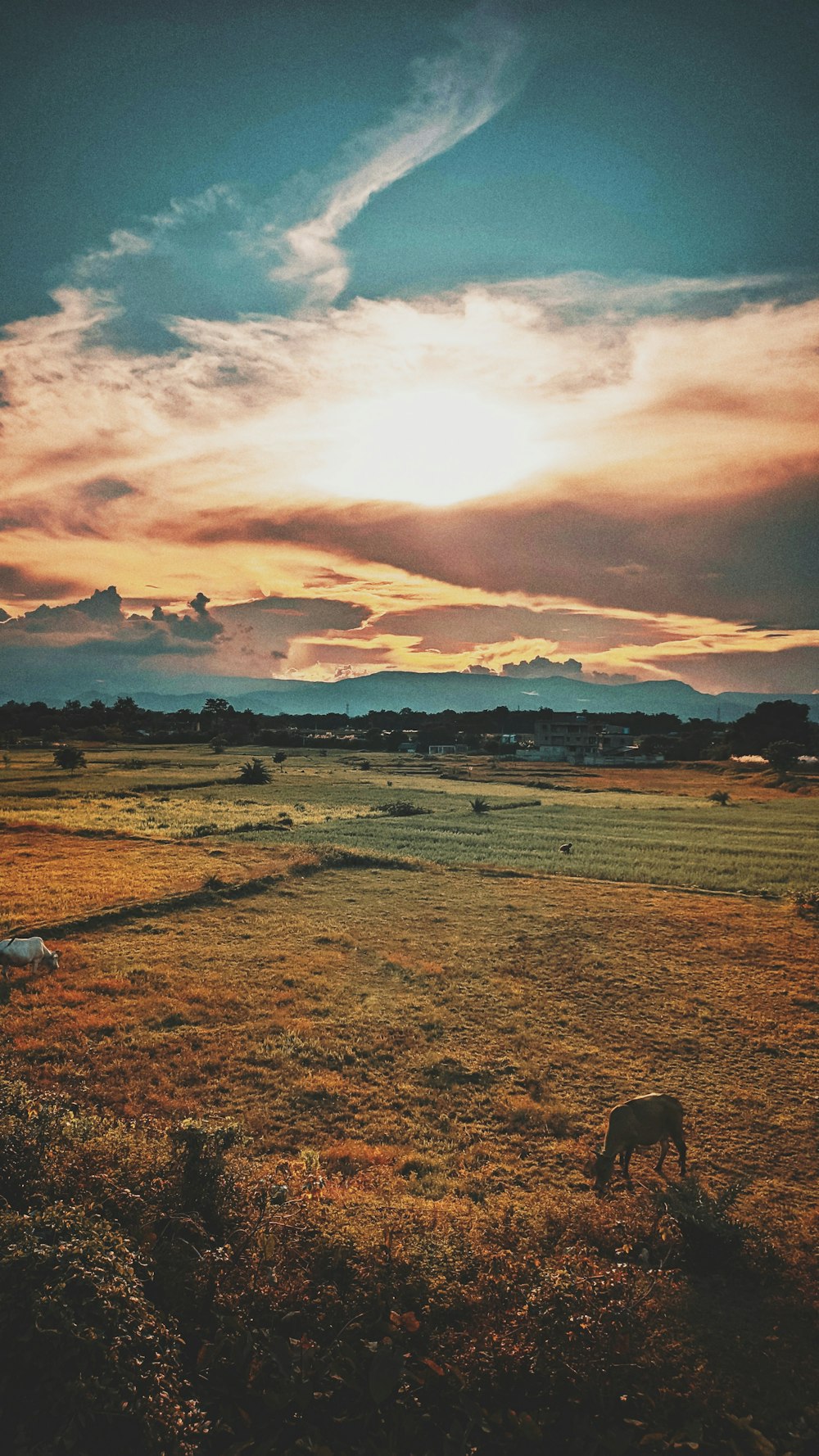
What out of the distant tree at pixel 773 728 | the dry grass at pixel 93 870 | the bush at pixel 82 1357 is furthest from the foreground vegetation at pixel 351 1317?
the distant tree at pixel 773 728

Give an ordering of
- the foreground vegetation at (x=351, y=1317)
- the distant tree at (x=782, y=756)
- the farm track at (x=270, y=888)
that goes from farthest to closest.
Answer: the distant tree at (x=782, y=756)
the farm track at (x=270, y=888)
the foreground vegetation at (x=351, y=1317)

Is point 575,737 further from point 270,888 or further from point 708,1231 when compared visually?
point 708,1231

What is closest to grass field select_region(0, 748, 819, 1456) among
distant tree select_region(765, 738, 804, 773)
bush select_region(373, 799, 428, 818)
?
bush select_region(373, 799, 428, 818)

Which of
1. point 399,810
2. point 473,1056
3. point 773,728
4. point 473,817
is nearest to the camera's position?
point 473,1056

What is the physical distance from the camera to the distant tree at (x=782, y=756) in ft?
295

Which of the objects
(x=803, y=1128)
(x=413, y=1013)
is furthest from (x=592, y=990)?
(x=803, y=1128)

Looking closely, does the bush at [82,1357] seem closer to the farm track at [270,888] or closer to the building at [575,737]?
the farm track at [270,888]

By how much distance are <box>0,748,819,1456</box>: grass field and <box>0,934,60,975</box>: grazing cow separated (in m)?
0.66

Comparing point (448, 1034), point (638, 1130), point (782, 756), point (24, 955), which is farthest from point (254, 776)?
point (782, 756)

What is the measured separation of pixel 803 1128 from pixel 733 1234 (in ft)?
14.5

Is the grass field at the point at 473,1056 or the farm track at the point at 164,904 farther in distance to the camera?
the farm track at the point at 164,904

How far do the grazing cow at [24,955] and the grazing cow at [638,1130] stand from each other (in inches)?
591

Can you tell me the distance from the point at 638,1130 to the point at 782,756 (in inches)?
3715

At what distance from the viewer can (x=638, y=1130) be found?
9.59 meters
